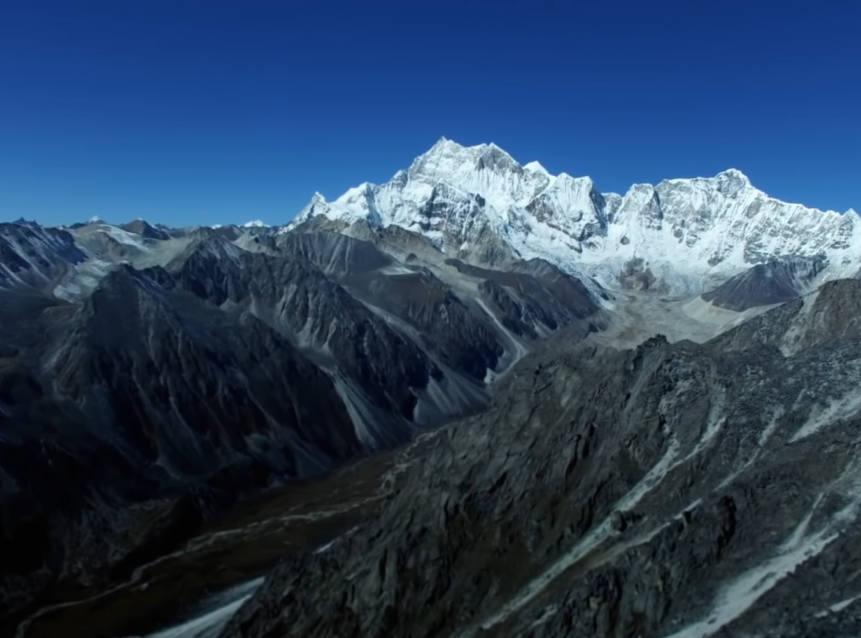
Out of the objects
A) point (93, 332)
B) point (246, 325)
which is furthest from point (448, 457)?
point (246, 325)

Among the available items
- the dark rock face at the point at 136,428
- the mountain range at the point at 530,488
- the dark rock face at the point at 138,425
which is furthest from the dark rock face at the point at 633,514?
the dark rock face at the point at 136,428

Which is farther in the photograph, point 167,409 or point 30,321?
point 30,321

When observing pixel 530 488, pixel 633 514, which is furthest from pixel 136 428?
pixel 633 514

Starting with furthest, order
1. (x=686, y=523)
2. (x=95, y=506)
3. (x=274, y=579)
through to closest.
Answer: (x=95, y=506) < (x=274, y=579) < (x=686, y=523)

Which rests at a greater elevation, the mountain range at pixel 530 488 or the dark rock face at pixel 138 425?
the dark rock face at pixel 138 425

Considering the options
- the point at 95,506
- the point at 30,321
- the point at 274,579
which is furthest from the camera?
the point at 30,321

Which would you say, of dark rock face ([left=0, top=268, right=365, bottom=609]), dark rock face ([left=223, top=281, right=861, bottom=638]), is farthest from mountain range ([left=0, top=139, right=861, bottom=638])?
dark rock face ([left=0, top=268, right=365, bottom=609])

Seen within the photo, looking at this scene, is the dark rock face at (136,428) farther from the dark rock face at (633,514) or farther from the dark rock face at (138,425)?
the dark rock face at (633,514)

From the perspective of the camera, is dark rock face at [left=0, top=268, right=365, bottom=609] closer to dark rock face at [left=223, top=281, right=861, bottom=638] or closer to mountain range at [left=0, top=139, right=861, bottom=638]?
mountain range at [left=0, top=139, right=861, bottom=638]

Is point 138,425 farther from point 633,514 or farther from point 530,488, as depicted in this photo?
point 633,514

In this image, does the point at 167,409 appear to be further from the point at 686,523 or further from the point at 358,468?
the point at 686,523
